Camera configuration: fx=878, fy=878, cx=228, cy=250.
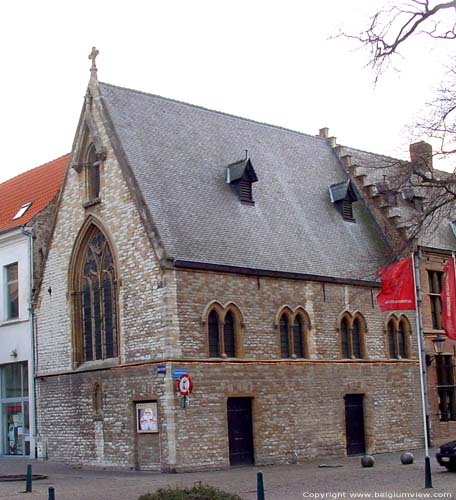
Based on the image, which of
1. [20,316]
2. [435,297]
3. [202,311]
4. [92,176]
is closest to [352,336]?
[435,297]

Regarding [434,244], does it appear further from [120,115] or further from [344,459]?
[120,115]

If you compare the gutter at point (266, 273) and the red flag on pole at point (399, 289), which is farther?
the gutter at point (266, 273)

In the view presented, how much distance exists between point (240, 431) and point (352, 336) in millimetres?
6534

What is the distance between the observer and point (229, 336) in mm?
27766

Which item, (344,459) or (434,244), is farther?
(434,244)

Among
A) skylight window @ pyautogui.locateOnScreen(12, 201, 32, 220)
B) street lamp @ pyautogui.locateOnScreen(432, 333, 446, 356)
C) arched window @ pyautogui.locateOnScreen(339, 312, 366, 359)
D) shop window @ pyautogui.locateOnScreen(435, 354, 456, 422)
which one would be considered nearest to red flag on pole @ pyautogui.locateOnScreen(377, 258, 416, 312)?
arched window @ pyautogui.locateOnScreen(339, 312, 366, 359)

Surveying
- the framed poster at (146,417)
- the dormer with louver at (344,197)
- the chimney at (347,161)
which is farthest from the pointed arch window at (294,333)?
the chimney at (347,161)

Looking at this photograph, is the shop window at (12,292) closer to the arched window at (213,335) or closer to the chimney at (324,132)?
the arched window at (213,335)

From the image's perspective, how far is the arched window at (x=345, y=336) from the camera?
103 feet

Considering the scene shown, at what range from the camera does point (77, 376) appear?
1158 inches

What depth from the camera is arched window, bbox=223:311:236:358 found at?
27.5 meters

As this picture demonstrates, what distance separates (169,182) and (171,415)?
7797 millimetres

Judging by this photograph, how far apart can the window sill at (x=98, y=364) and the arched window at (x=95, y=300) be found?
16 centimetres

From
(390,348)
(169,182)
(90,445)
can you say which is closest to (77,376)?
(90,445)
